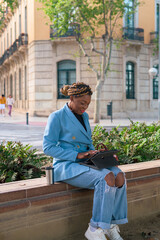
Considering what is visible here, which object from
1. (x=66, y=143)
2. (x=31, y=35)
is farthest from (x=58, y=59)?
(x=66, y=143)

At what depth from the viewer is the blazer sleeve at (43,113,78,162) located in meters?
3.43

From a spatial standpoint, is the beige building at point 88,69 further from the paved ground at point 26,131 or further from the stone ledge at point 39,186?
the stone ledge at point 39,186

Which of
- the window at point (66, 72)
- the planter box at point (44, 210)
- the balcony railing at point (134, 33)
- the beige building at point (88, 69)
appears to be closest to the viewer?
the planter box at point (44, 210)

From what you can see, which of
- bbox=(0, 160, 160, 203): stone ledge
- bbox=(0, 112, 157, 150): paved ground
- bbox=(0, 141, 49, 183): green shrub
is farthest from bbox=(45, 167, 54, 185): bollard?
bbox=(0, 112, 157, 150): paved ground

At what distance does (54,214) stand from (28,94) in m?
25.1

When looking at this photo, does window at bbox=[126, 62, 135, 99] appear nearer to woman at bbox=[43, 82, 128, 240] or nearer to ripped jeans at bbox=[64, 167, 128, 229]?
woman at bbox=[43, 82, 128, 240]

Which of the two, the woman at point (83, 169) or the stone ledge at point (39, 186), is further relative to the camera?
the woman at point (83, 169)

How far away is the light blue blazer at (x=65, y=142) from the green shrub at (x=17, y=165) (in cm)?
52

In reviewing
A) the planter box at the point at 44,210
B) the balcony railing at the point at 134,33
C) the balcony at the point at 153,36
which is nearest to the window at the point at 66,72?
the balcony railing at the point at 134,33

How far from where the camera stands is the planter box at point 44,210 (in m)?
3.11

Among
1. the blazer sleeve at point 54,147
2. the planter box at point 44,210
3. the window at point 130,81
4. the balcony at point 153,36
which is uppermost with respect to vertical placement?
the balcony at point 153,36

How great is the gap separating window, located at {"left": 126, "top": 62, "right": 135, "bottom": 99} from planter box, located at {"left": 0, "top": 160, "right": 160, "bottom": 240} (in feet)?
73.9

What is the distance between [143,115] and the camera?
2659cm

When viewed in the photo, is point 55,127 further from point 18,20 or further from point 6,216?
point 18,20
